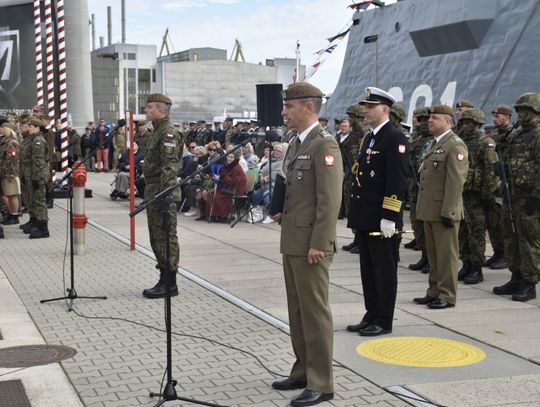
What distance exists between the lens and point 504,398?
5039mm

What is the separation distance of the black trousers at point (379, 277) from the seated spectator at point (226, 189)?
8.22 m

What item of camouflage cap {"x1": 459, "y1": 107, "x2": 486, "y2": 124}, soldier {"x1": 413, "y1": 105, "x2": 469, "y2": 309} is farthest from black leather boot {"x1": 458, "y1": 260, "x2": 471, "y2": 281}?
camouflage cap {"x1": 459, "y1": 107, "x2": 486, "y2": 124}

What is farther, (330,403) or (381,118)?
(381,118)

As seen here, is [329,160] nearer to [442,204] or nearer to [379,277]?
[379,277]

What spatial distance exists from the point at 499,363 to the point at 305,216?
1.99 metres

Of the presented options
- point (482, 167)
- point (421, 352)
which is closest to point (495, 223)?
point (482, 167)

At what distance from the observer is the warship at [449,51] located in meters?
14.1

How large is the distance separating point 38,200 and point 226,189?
3.63 m

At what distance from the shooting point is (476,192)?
30.1 feet

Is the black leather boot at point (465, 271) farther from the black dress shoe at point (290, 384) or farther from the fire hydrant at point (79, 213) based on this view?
the fire hydrant at point (79, 213)

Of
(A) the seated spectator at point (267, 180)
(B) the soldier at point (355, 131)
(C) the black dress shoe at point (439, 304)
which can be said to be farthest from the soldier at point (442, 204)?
(A) the seated spectator at point (267, 180)

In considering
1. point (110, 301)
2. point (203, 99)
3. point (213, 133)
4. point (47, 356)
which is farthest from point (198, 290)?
point (203, 99)

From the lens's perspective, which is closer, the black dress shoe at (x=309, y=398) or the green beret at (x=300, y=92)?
the black dress shoe at (x=309, y=398)

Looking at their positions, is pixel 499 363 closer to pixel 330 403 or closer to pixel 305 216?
pixel 330 403
